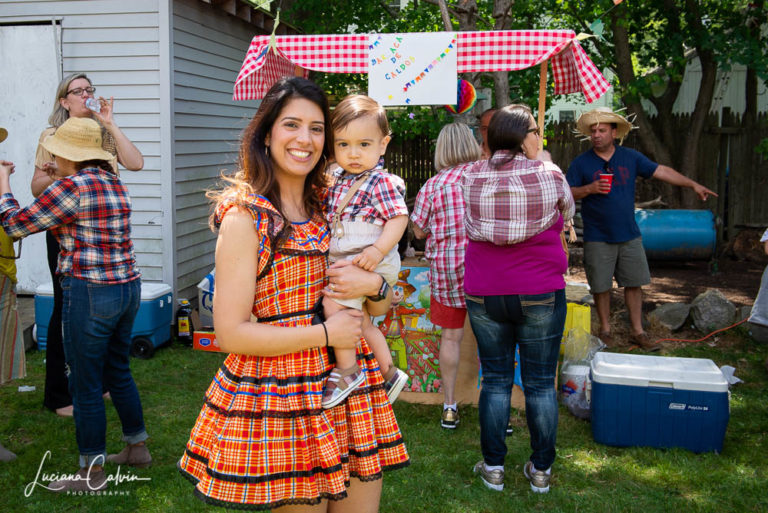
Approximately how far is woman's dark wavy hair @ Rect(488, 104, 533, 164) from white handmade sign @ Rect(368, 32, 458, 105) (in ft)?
4.12

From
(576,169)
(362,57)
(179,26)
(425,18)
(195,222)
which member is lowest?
(195,222)

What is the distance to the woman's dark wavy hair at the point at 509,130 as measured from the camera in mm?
3502

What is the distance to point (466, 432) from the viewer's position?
4578 millimetres

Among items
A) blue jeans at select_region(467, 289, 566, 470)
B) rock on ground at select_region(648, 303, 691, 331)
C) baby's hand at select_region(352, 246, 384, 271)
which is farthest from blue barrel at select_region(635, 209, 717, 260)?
baby's hand at select_region(352, 246, 384, 271)

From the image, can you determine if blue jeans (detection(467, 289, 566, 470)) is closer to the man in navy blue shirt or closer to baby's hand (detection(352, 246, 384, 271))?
baby's hand (detection(352, 246, 384, 271))

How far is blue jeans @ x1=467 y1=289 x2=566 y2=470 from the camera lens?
11.4 ft

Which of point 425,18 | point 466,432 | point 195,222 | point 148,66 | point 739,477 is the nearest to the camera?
point 739,477

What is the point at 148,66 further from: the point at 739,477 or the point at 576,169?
the point at 739,477

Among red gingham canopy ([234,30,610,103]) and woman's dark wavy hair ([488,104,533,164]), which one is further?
red gingham canopy ([234,30,610,103])

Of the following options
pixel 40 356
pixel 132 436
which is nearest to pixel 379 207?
pixel 132 436

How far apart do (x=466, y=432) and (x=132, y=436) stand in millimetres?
2019

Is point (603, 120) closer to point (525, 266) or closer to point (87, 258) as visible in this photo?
point (525, 266)

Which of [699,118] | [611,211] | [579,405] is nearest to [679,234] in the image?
[699,118]

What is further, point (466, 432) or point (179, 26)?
point (179, 26)
